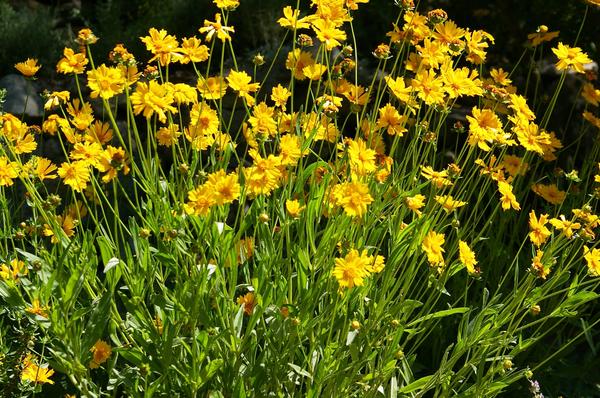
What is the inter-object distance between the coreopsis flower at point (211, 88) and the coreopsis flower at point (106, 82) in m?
0.23

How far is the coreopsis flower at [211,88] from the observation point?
216 cm

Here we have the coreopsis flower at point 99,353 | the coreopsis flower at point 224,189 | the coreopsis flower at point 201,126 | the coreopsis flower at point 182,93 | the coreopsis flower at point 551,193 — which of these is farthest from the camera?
the coreopsis flower at point 551,193

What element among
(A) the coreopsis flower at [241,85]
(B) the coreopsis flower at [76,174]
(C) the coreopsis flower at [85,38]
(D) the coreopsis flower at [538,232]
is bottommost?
(D) the coreopsis flower at [538,232]

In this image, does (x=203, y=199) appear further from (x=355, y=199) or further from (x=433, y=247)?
(x=433, y=247)

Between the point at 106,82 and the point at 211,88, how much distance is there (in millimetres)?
335

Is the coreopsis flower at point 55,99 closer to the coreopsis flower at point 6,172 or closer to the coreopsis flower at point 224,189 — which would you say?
the coreopsis flower at point 6,172

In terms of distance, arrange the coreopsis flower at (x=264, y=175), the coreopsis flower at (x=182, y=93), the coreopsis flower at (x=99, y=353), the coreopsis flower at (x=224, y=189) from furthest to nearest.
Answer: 1. the coreopsis flower at (x=99, y=353)
2. the coreopsis flower at (x=182, y=93)
3. the coreopsis flower at (x=264, y=175)
4. the coreopsis flower at (x=224, y=189)

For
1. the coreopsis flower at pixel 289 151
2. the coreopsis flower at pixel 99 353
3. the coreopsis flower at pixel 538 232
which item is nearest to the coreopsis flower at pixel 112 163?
the coreopsis flower at pixel 289 151

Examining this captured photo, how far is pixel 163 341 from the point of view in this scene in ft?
6.97

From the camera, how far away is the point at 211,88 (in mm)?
2236

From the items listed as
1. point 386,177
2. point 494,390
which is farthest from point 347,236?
point 494,390

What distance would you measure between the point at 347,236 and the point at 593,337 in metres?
1.52

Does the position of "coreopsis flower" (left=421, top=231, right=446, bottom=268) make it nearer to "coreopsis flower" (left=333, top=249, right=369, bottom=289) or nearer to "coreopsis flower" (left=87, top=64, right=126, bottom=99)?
"coreopsis flower" (left=333, top=249, right=369, bottom=289)

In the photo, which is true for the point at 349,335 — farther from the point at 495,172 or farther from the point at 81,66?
the point at 81,66
